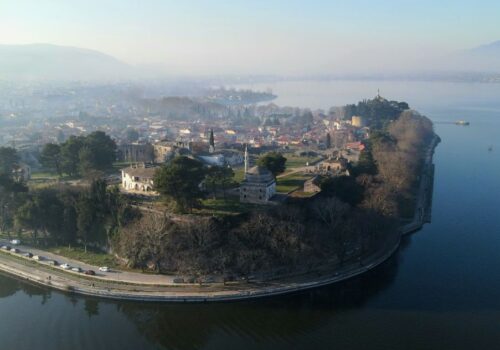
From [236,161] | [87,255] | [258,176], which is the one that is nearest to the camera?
[87,255]

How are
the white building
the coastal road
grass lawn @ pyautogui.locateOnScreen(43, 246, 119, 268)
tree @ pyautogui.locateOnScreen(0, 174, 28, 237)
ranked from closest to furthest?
the coastal road, grass lawn @ pyautogui.locateOnScreen(43, 246, 119, 268), tree @ pyautogui.locateOnScreen(0, 174, 28, 237), the white building

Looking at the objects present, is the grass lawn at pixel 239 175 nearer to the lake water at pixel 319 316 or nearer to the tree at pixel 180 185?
the tree at pixel 180 185

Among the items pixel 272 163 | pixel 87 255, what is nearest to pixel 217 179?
pixel 272 163

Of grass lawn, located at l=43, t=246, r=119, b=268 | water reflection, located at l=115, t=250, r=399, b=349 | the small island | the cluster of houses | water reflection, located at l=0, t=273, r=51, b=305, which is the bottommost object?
water reflection, located at l=0, t=273, r=51, b=305

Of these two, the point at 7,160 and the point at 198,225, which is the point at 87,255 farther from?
the point at 7,160

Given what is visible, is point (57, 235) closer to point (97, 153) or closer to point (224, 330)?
point (97, 153)

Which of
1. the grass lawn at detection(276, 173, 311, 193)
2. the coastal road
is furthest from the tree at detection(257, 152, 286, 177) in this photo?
the coastal road

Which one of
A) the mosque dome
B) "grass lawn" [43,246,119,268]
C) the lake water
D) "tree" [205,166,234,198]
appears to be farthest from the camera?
the mosque dome

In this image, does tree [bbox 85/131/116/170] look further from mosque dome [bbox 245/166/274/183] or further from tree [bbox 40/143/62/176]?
mosque dome [bbox 245/166/274/183]
